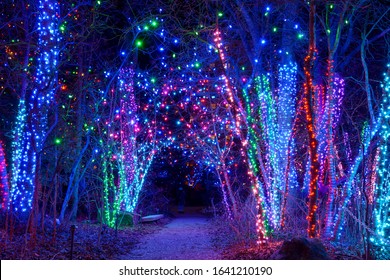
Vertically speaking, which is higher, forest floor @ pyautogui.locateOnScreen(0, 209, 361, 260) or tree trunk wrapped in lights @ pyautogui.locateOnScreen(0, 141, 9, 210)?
tree trunk wrapped in lights @ pyautogui.locateOnScreen(0, 141, 9, 210)

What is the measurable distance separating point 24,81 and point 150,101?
7.90 metres

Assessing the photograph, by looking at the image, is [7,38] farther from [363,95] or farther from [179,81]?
[363,95]

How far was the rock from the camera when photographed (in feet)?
21.6

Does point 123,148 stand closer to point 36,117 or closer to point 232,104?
point 36,117

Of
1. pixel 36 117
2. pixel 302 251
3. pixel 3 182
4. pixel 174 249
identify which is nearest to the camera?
pixel 302 251

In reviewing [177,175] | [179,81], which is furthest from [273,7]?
[177,175]

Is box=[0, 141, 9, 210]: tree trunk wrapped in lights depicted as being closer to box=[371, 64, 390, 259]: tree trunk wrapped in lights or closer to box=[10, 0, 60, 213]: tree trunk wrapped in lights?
box=[10, 0, 60, 213]: tree trunk wrapped in lights

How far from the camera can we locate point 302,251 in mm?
6652

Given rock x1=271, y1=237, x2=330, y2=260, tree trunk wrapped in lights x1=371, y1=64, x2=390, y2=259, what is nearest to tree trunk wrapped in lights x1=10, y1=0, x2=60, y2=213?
rock x1=271, y1=237, x2=330, y2=260

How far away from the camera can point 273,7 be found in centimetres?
1212

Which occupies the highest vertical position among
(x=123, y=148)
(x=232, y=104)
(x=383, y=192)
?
(x=232, y=104)

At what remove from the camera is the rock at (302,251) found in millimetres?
6581

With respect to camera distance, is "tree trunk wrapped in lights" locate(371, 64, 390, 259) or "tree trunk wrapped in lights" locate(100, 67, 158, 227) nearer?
"tree trunk wrapped in lights" locate(371, 64, 390, 259)

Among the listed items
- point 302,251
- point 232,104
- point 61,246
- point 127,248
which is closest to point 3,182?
point 61,246
